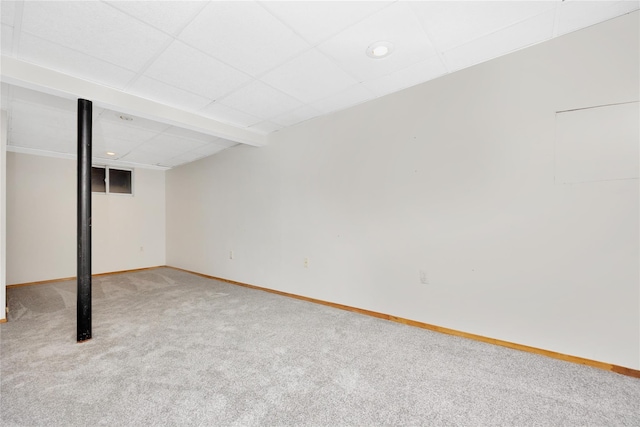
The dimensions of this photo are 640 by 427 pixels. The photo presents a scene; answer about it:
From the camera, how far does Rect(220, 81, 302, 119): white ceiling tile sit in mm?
2792

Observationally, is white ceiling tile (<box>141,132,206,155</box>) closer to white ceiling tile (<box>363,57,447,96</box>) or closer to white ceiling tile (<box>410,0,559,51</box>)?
white ceiling tile (<box>363,57,447,96</box>)

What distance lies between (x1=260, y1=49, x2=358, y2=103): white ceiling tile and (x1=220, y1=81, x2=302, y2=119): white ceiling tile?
0.39 ft

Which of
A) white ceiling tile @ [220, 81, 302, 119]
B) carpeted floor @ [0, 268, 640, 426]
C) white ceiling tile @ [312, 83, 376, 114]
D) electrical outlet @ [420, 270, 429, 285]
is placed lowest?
carpeted floor @ [0, 268, 640, 426]

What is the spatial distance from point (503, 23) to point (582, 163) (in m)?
1.21

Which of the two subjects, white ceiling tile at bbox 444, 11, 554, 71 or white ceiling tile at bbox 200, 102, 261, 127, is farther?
white ceiling tile at bbox 200, 102, 261, 127

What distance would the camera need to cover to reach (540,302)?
219 centimetres

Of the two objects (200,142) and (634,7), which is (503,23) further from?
(200,142)

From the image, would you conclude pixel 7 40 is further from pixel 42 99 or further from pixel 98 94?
pixel 42 99

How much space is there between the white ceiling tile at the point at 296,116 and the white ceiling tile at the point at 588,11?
2.31 meters

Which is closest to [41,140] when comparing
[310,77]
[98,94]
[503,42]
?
[98,94]

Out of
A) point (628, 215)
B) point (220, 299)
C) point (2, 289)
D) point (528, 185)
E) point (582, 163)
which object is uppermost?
point (582, 163)

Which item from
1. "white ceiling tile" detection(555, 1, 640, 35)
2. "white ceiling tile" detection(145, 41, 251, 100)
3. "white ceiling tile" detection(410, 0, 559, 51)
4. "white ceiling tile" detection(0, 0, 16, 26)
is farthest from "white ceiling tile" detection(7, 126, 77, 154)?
"white ceiling tile" detection(555, 1, 640, 35)

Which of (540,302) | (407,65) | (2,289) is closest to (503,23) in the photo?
(407,65)

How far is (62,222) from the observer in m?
5.24
